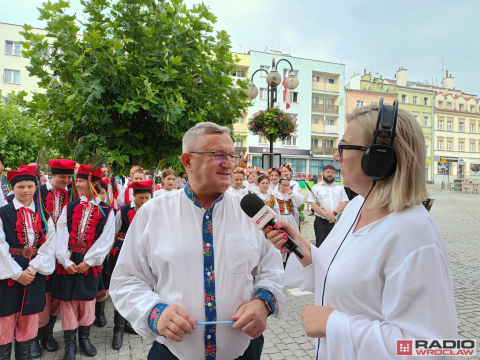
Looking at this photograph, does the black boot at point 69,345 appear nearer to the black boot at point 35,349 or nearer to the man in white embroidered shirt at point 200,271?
the black boot at point 35,349

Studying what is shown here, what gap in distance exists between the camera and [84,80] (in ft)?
11.5

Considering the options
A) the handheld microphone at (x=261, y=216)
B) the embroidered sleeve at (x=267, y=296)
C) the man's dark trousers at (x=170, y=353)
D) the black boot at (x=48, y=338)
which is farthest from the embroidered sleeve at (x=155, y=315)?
the black boot at (x=48, y=338)

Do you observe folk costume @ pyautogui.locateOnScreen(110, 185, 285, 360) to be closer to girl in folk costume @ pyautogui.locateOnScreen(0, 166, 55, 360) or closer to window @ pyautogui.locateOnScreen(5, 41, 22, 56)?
girl in folk costume @ pyautogui.locateOnScreen(0, 166, 55, 360)

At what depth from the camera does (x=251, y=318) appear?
6.05 feet

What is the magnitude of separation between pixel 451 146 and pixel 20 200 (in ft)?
204

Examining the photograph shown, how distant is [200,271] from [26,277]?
2.63m

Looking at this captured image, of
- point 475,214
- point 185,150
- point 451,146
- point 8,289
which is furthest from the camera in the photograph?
point 451,146

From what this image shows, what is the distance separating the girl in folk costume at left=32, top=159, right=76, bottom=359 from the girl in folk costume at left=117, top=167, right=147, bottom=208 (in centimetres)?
90

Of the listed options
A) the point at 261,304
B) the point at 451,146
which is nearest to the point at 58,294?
the point at 261,304

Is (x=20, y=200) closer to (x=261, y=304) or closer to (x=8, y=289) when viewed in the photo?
(x=8, y=289)

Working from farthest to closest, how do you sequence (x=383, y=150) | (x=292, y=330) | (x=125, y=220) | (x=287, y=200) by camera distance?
(x=287, y=200), (x=125, y=220), (x=292, y=330), (x=383, y=150)

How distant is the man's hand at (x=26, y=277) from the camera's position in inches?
136

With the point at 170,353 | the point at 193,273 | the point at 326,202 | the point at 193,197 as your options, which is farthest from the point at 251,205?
the point at 326,202

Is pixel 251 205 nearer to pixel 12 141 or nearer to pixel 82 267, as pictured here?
pixel 82 267
